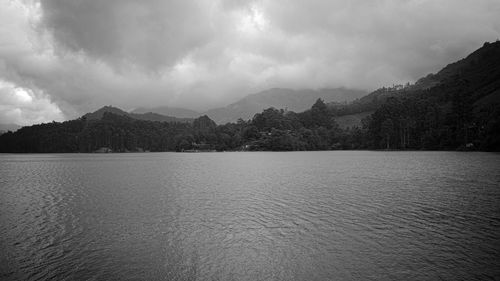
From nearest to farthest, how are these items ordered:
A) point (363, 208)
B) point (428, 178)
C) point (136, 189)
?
point (363, 208)
point (136, 189)
point (428, 178)

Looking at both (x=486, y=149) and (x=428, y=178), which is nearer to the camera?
(x=428, y=178)

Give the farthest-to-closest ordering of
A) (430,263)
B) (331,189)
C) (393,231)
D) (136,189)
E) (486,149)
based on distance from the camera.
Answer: (486,149)
(136,189)
(331,189)
(393,231)
(430,263)

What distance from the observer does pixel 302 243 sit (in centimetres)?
2278

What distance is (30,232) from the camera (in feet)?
85.4

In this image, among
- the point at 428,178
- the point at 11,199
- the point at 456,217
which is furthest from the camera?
the point at 428,178

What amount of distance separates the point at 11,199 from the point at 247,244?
3677cm

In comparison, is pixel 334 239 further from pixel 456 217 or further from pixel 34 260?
pixel 34 260

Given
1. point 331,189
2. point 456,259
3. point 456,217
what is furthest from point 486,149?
point 456,259

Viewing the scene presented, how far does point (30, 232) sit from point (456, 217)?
37120 millimetres

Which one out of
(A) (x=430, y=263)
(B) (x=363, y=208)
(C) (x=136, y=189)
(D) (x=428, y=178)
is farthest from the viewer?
(D) (x=428, y=178)

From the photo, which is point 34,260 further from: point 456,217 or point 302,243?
point 456,217

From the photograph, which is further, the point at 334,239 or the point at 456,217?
the point at 456,217

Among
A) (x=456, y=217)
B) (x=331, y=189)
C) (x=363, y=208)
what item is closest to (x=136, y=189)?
(x=331, y=189)

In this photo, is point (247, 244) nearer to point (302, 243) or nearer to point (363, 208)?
point (302, 243)
